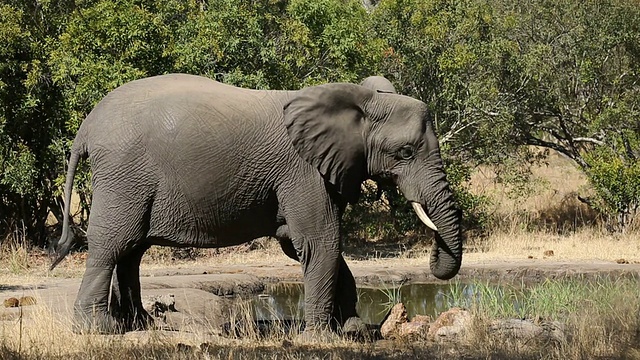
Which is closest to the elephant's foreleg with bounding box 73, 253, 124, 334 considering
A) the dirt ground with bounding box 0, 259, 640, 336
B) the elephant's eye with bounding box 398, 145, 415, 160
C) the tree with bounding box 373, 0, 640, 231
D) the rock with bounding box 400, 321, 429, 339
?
the dirt ground with bounding box 0, 259, 640, 336

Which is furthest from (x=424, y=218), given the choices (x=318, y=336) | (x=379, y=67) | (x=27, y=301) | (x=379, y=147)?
(x=379, y=67)

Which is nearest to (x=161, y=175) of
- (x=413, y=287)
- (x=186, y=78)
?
(x=186, y=78)

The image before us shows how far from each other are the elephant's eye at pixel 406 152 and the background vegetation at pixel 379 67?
8886 millimetres

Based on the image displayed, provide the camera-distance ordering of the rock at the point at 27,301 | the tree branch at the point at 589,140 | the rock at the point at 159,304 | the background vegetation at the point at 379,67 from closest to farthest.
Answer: the rock at the point at 159,304 < the rock at the point at 27,301 < the background vegetation at the point at 379,67 < the tree branch at the point at 589,140

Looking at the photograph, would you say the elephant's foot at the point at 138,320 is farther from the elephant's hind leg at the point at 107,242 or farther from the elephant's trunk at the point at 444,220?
the elephant's trunk at the point at 444,220

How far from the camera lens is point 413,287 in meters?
16.3

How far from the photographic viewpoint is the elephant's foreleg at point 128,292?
10.4 metres

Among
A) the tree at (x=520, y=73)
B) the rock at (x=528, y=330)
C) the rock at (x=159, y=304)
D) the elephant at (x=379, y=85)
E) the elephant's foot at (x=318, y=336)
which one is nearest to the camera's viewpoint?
the rock at (x=528, y=330)

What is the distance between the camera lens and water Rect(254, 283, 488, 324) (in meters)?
13.5

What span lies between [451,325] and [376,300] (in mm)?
5058

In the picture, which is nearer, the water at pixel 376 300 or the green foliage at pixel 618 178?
the water at pixel 376 300

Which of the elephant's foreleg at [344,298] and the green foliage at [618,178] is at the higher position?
the green foliage at [618,178]

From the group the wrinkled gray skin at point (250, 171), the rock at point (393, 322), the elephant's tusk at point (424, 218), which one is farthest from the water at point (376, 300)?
the elephant's tusk at point (424, 218)

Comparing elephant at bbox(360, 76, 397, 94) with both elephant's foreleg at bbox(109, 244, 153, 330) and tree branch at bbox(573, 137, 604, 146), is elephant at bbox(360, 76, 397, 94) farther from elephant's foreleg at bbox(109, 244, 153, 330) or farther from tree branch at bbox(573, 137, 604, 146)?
tree branch at bbox(573, 137, 604, 146)
